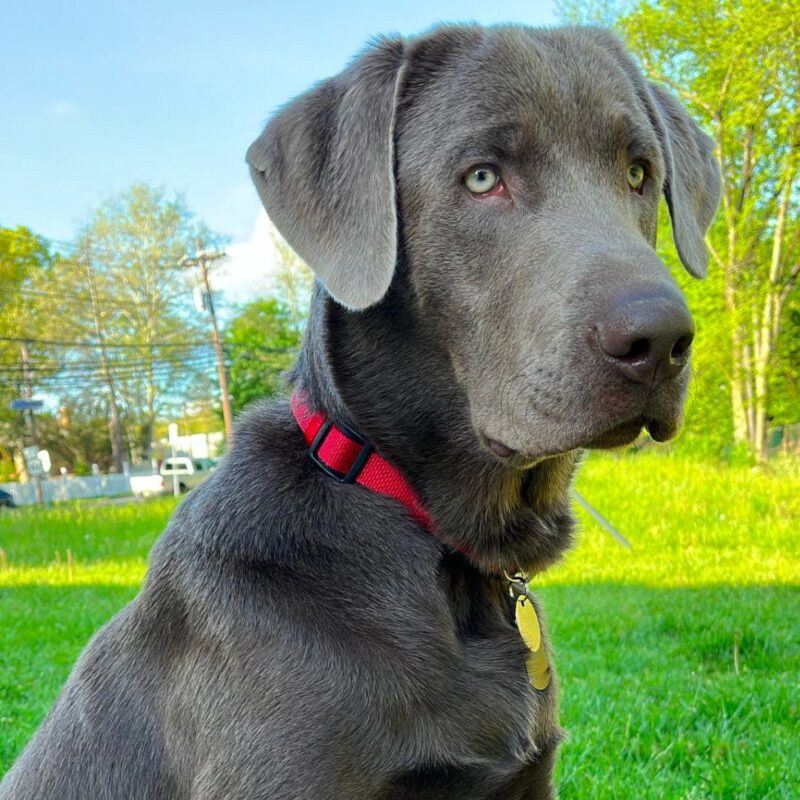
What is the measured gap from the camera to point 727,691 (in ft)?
13.5

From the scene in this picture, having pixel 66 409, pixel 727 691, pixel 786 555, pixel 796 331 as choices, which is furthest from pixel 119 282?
pixel 727 691

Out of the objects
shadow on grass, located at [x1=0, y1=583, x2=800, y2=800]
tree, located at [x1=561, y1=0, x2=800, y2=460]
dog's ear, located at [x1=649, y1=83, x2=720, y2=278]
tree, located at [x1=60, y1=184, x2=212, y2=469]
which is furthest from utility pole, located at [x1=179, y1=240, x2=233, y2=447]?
dog's ear, located at [x1=649, y1=83, x2=720, y2=278]

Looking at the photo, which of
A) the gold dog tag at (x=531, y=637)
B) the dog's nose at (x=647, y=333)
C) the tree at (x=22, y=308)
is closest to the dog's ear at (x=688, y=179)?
the dog's nose at (x=647, y=333)

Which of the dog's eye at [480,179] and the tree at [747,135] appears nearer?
the dog's eye at [480,179]

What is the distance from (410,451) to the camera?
80.8 inches

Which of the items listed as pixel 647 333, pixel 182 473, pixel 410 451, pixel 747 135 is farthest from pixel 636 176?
pixel 182 473

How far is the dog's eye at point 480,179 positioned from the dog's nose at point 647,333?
0.47 meters

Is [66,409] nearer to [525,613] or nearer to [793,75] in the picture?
[793,75]

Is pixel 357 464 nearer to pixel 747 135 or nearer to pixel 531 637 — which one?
pixel 531 637

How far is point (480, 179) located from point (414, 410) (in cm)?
56

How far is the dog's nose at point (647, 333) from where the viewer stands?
1.57 m

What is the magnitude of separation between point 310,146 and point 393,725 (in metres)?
1.29

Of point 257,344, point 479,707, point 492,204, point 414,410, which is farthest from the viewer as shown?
point 257,344

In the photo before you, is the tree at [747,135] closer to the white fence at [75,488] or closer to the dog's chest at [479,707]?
the dog's chest at [479,707]
